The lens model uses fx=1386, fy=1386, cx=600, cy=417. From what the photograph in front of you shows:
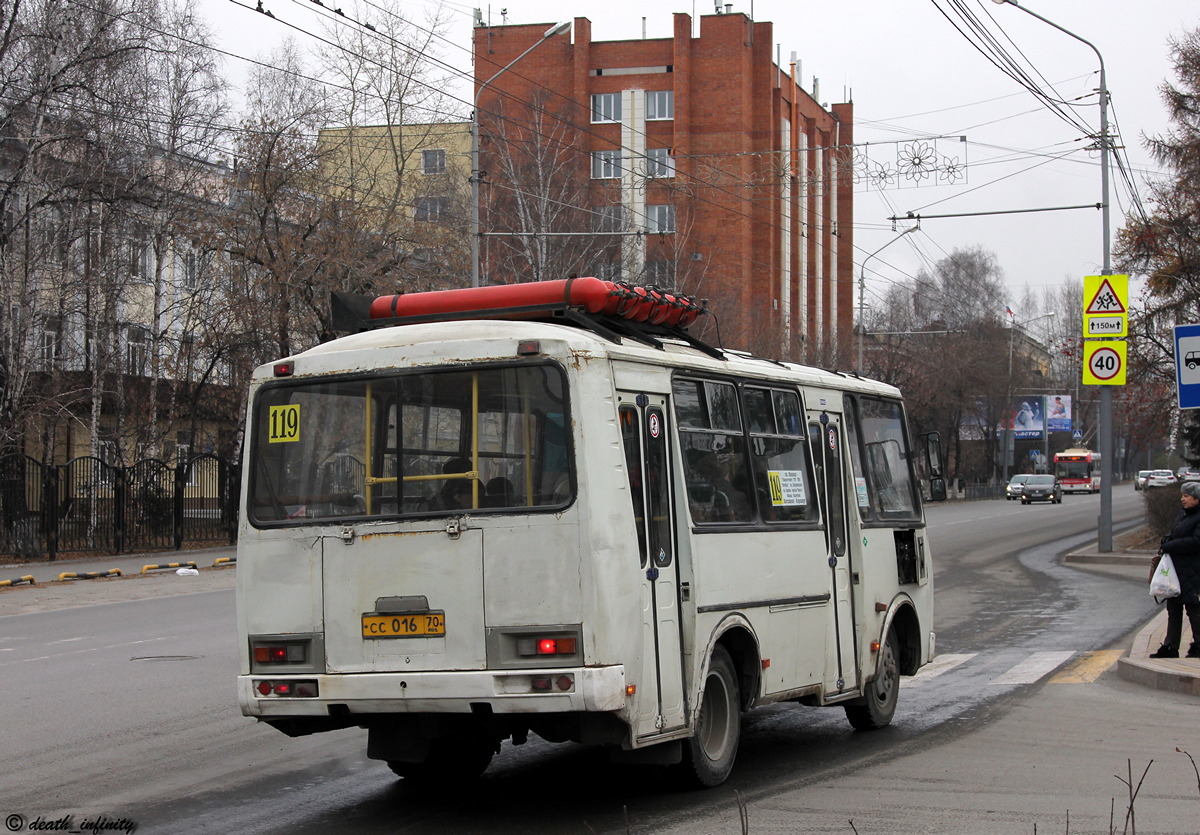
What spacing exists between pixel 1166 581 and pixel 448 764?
745 cm

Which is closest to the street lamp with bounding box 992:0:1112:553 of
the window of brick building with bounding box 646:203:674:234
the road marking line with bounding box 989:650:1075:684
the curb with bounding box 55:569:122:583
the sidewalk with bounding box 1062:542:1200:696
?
the sidewalk with bounding box 1062:542:1200:696

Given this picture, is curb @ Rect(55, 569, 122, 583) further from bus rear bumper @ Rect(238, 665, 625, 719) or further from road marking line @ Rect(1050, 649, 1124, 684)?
bus rear bumper @ Rect(238, 665, 625, 719)

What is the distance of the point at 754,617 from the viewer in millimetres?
8266

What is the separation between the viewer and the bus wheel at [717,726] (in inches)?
305

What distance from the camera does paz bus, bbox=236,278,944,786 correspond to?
6.82m

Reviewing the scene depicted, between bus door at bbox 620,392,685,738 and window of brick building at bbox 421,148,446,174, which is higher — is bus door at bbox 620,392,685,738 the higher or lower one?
the lower one

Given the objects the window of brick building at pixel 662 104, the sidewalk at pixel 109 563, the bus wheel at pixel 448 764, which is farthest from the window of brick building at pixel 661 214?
the bus wheel at pixel 448 764

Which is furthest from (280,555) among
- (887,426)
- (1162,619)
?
(1162,619)

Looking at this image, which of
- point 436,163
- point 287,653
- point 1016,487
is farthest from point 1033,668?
point 1016,487

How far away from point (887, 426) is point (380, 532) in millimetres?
5299

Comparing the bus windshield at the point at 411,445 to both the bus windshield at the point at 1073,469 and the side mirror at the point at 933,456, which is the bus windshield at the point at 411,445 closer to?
the side mirror at the point at 933,456

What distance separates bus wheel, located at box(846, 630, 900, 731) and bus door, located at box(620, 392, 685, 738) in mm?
2918

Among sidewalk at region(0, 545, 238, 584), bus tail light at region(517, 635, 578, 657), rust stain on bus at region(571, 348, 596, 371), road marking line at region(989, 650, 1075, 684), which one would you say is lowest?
road marking line at region(989, 650, 1075, 684)

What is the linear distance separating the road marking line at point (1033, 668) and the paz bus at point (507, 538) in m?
5.22
